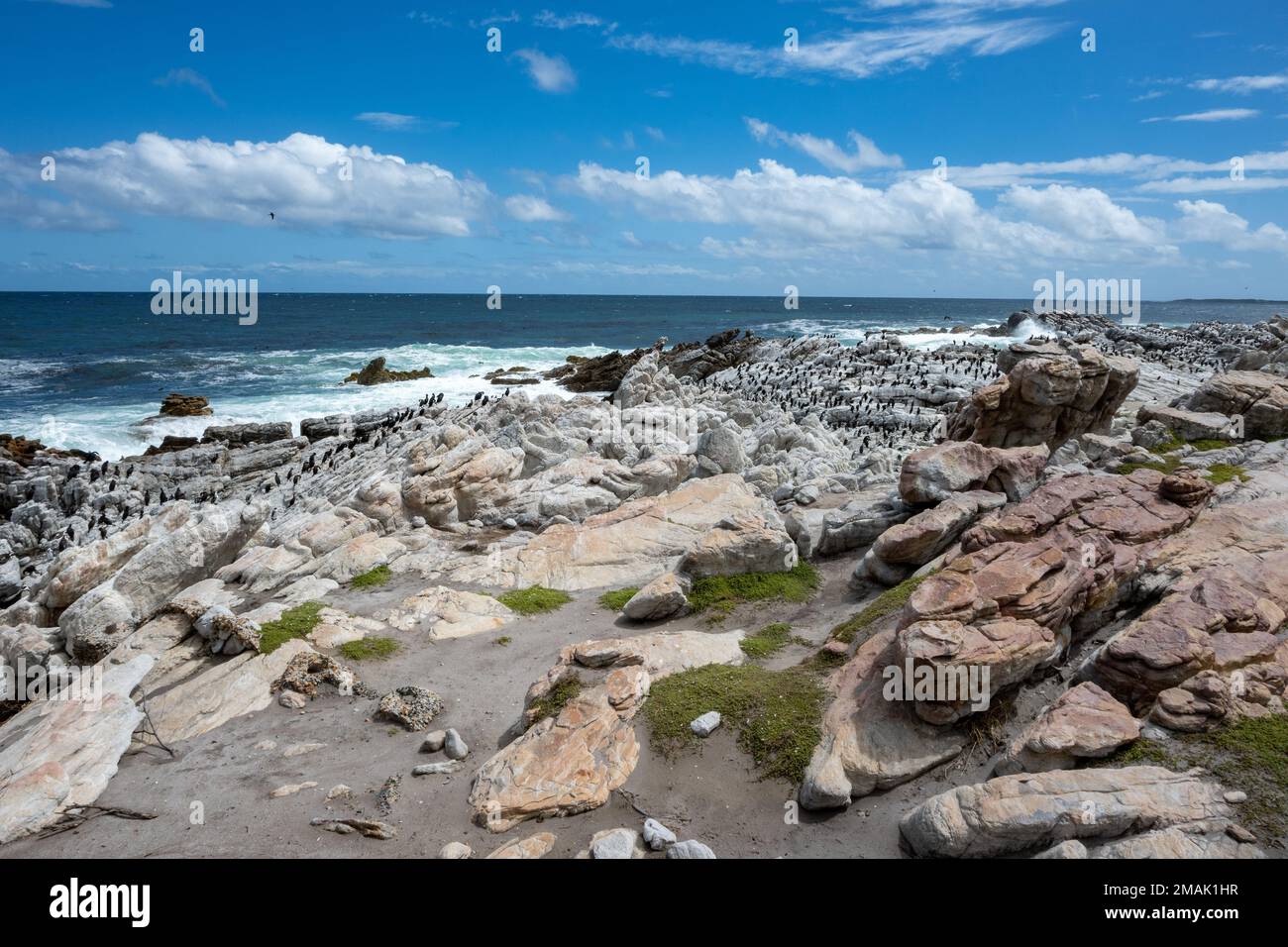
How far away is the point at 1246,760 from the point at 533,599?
1144 cm

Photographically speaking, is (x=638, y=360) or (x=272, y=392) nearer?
(x=638, y=360)

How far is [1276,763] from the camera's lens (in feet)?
24.8

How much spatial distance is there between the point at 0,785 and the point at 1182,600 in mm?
14765

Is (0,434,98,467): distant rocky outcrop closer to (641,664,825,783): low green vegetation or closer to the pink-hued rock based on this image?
(641,664,825,783): low green vegetation

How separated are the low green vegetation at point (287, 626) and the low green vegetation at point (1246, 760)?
466 inches

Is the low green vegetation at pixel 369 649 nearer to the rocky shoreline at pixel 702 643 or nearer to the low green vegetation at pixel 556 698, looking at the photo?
the rocky shoreline at pixel 702 643

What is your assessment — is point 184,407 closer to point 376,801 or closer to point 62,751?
point 62,751

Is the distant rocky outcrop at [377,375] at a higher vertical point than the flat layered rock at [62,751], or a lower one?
higher

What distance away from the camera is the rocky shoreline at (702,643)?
8.41 m

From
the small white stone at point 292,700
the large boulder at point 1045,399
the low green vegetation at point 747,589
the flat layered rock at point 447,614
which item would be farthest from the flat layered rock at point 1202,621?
the small white stone at point 292,700

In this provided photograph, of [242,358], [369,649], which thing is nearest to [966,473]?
[369,649]

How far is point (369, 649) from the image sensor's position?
1307 centimetres
